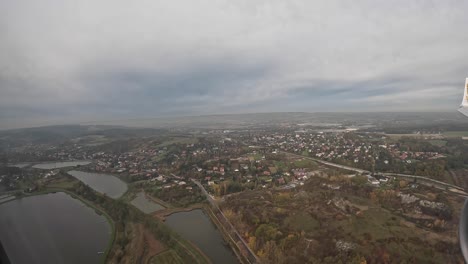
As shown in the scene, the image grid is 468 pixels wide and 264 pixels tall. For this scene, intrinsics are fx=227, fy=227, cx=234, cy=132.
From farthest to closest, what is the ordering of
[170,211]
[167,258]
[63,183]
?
[63,183], [170,211], [167,258]

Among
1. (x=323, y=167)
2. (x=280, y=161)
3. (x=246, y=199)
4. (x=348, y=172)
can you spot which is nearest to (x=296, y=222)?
(x=246, y=199)

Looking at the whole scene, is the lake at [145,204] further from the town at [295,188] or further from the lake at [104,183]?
the lake at [104,183]

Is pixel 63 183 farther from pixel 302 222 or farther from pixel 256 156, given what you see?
pixel 256 156

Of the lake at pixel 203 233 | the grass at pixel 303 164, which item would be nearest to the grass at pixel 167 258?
the lake at pixel 203 233

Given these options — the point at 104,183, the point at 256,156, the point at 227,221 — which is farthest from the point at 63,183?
the point at 256,156

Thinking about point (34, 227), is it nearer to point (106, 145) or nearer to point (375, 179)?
point (375, 179)
